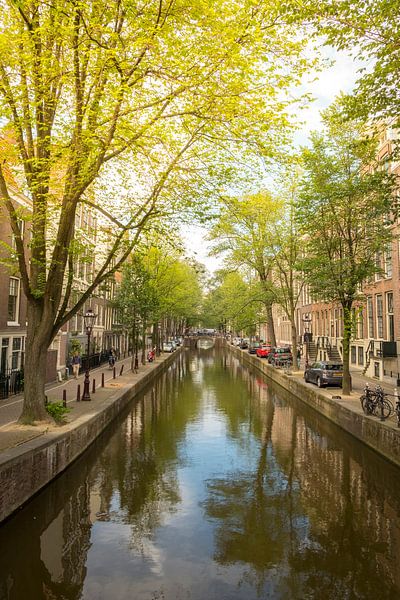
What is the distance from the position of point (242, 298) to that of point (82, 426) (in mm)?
33510

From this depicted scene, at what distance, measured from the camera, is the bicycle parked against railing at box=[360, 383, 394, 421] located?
13.5 metres

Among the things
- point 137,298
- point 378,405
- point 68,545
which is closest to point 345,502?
point 378,405

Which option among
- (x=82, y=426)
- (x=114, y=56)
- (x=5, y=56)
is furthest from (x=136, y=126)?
(x=82, y=426)

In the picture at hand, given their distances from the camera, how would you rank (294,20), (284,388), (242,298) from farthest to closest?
(242,298)
(284,388)
(294,20)

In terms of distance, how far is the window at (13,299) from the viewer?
22094mm

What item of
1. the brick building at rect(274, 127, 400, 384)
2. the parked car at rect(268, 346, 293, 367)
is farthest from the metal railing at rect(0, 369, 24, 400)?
the parked car at rect(268, 346, 293, 367)

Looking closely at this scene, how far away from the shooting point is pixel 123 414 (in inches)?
761

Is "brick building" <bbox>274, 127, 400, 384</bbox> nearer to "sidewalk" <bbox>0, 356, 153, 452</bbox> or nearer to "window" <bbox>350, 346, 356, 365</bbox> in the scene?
"window" <bbox>350, 346, 356, 365</bbox>

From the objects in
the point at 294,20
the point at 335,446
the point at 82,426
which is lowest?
the point at 335,446

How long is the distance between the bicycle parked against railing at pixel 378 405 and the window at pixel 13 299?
17666 mm

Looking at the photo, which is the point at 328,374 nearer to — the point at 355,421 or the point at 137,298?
the point at 355,421

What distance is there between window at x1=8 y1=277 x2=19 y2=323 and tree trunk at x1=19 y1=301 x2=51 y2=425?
409 inches

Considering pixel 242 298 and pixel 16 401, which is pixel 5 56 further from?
pixel 242 298

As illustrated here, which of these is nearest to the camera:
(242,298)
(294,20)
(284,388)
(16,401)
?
(294,20)
